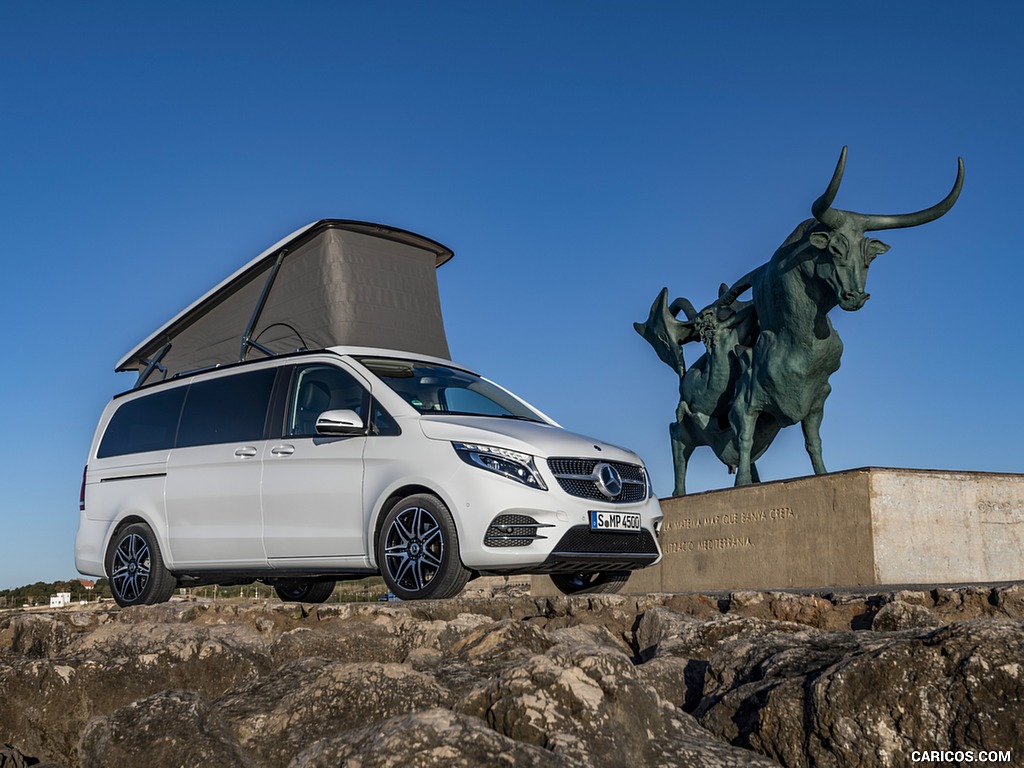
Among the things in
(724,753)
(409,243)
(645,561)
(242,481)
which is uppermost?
(409,243)

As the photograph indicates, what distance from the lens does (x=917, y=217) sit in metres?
12.7

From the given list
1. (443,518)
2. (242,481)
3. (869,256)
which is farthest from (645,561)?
(869,256)

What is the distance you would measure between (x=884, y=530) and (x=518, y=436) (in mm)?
4843

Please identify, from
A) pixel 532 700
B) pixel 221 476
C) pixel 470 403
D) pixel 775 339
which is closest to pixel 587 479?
pixel 470 403

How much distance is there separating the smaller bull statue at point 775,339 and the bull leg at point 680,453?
0.02 metres

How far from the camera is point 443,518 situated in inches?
252

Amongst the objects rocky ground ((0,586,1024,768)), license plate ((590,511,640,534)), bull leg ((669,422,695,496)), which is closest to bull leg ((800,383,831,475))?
bull leg ((669,422,695,496))

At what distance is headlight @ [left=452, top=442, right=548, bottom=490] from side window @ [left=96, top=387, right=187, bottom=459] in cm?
287

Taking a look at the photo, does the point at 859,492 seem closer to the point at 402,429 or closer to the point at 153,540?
the point at 402,429

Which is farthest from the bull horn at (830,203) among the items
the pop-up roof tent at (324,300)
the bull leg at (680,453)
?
the bull leg at (680,453)

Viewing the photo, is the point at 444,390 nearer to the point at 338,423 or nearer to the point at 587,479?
the point at 338,423

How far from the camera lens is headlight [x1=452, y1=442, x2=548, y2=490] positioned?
6.39m

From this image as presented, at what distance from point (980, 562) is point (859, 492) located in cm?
138

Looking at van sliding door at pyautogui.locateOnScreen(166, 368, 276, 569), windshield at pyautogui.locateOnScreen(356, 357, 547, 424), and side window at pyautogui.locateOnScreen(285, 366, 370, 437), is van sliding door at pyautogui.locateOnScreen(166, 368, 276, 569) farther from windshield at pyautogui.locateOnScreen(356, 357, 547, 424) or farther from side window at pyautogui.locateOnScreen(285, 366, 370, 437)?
windshield at pyautogui.locateOnScreen(356, 357, 547, 424)
